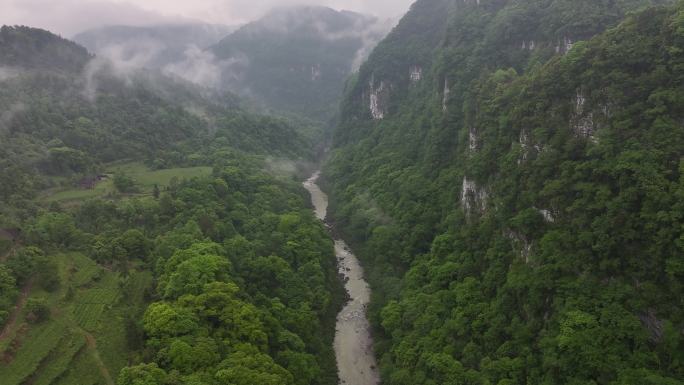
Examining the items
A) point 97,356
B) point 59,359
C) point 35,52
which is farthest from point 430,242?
point 35,52

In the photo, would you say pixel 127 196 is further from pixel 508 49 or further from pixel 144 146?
pixel 508 49

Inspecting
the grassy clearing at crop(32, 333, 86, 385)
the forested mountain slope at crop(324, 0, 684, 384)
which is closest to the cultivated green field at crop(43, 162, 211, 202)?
the forested mountain slope at crop(324, 0, 684, 384)

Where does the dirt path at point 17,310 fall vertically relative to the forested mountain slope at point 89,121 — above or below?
below

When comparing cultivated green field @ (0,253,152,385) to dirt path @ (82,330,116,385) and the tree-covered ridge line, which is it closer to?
dirt path @ (82,330,116,385)

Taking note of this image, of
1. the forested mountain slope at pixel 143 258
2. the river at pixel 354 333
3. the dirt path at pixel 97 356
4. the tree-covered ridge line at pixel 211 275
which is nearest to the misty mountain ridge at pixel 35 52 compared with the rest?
the forested mountain slope at pixel 143 258

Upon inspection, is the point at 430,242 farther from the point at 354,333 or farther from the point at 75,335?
the point at 75,335

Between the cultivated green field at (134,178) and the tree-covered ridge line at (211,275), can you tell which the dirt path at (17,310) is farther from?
the cultivated green field at (134,178)
